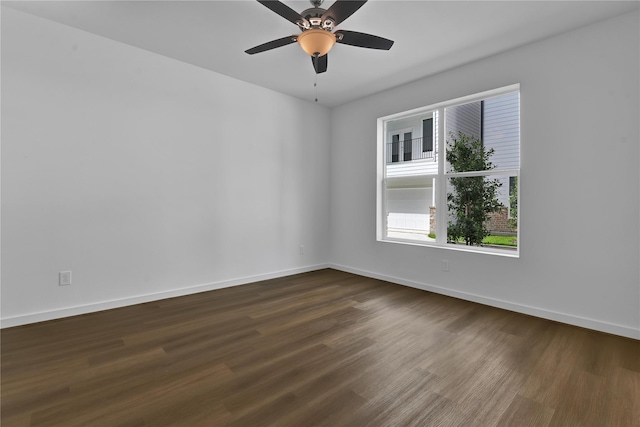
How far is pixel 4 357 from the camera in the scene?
2186 millimetres

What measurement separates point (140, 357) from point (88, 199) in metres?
1.81

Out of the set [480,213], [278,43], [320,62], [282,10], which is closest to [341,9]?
[282,10]

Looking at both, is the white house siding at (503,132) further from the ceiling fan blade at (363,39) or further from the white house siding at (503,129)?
the ceiling fan blade at (363,39)

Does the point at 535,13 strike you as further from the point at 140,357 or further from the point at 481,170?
the point at 140,357

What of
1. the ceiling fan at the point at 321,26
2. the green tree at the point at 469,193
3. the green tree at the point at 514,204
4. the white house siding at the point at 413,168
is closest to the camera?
the ceiling fan at the point at 321,26

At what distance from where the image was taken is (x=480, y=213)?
3.66 meters

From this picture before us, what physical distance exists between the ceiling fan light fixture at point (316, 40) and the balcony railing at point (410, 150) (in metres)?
2.38

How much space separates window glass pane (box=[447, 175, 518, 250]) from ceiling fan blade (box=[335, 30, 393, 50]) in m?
2.14

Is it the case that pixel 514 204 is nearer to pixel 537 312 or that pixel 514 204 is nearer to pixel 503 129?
pixel 503 129

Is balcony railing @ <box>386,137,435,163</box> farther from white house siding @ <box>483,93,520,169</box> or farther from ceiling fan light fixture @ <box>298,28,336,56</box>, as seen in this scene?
ceiling fan light fixture @ <box>298,28,336,56</box>

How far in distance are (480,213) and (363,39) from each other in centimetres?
249

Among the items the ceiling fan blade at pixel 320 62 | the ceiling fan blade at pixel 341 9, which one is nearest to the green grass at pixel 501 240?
the ceiling fan blade at pixel 320 62

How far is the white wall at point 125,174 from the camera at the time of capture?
108 inches

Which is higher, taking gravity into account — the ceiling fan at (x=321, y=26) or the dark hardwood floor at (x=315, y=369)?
the ceiling fan at (x=321, y=26)
